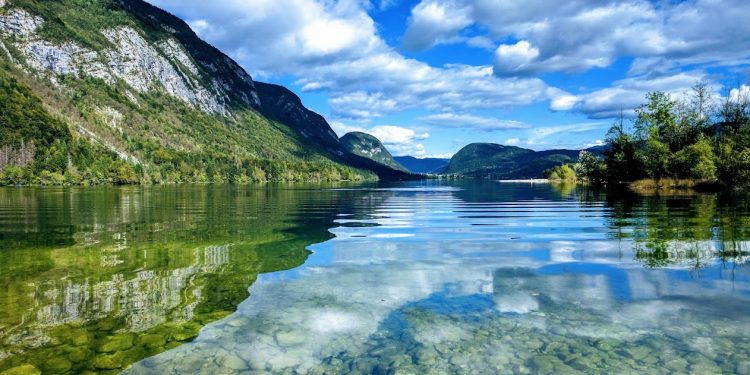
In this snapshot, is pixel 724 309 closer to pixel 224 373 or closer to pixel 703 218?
pixel 224 373

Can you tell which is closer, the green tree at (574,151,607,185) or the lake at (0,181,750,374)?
the lake at (0,181,750,374)

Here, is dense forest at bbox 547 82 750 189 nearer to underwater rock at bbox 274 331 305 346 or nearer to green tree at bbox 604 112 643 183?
green tree at bbox 604 112 643 183

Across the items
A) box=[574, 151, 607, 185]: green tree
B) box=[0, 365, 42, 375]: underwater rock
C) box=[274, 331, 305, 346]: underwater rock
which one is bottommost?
box=[274, 331, 305, 346]: underwater rock

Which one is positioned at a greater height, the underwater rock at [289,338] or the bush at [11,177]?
the bush at [11,177]

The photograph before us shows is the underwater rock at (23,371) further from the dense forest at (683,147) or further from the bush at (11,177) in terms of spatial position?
the bush at (11,177)

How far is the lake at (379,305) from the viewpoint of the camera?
1118 centimetres

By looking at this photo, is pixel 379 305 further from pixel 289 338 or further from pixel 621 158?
pixel 621 158

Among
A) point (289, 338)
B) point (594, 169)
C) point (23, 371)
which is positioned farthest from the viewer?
point (594, 169)

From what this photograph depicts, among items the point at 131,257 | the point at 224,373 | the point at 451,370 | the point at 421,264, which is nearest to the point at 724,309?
the point at 451,370

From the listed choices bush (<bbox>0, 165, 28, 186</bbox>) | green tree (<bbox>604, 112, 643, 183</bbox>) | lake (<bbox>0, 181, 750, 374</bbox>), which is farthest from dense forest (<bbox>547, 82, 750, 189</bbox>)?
bush (<bbox>0, 165, 28, 186</bbox>)

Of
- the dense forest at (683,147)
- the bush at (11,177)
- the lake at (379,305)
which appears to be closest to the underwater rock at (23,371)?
the lake at (379,305)

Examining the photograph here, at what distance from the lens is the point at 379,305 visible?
15.7m

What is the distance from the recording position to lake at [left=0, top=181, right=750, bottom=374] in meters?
11.2

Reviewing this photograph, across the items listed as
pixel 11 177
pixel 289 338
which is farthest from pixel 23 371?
pixel 11 177
